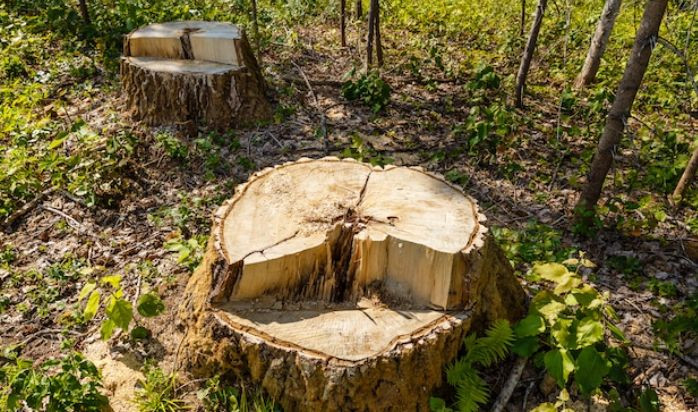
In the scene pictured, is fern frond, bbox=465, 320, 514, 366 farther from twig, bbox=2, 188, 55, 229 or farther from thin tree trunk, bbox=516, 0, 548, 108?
twig, bbox=2, 188, 55, 229

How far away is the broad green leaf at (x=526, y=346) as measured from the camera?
118 inches

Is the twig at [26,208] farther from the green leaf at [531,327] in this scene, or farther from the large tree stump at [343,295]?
the green leaf at [531,327]

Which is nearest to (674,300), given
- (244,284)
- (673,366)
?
(673,366)

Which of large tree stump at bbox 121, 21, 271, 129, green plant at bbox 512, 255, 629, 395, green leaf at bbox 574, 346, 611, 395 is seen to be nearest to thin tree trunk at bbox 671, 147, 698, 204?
green plant at bbox 512, 255, 629, 395

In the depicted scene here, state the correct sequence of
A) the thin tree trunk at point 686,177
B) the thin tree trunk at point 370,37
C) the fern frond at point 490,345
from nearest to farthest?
1. the fern frond at point 490,345
2. the thin tree trunk at point 686,177
3. the thin tree trunk at point 370,37

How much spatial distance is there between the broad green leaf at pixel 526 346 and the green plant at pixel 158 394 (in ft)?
6.71

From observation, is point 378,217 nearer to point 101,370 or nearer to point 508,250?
point 508,250

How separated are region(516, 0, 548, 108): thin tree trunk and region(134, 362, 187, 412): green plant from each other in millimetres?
5072

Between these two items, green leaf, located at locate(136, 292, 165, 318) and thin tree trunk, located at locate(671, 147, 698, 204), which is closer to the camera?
green leaf, located at locate(136, 292, 165, 318)

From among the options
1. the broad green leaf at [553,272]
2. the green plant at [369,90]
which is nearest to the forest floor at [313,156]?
the green plant at [369,90]

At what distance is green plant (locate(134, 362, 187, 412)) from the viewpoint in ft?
9.63

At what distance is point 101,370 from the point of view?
3156mm

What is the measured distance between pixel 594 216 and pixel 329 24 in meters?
6.33

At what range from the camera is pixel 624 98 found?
390 cm
